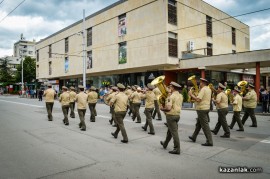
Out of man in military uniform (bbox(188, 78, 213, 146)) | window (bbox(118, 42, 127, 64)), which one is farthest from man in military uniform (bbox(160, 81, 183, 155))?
window (bbox(118, 42, 127, 64))

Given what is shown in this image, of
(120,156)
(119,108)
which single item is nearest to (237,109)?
(119,108)

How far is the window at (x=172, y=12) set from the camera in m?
24.4

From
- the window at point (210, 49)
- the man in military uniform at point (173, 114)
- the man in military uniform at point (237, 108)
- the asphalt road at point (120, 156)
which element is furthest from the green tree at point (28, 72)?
the man in military uniform at point (173, 114)

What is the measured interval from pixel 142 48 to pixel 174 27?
4.08 metres

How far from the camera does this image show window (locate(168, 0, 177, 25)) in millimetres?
24386

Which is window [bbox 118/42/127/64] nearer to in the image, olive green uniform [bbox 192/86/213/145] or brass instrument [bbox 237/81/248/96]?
brass instrument [bbox 237/81/248/96]

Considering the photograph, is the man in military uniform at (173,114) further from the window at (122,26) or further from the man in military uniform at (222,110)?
the window at (122,26)

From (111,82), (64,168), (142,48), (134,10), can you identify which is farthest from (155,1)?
(64,168)

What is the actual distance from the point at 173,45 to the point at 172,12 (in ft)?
11.2

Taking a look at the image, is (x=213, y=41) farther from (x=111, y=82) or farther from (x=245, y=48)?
(x=111, y=82)

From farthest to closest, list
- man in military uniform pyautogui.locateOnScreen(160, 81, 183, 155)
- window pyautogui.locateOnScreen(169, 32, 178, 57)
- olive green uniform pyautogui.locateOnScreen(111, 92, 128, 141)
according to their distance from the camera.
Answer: window pyautogui.locateOnScreen(169, 32, 178, 57) → olive green uniform pyautogui.locateOnScreen(111, 92, 128, 141) → man in military uniform pyautogui.locateOnScreen(160, 81, 183, 155)

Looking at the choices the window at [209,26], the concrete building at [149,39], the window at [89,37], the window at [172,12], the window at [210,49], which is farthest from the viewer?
the window at [89,37]

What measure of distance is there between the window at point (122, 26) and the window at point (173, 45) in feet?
20.6

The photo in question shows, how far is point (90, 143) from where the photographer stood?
288 inches
